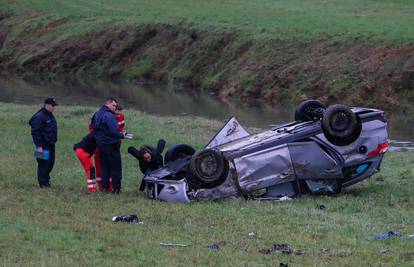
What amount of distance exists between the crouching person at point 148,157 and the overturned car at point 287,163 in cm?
30

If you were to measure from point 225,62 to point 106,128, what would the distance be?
32.0 m

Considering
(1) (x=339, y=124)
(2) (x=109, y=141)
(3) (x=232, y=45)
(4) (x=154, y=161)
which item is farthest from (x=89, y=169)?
(3) (x=232, y=45)

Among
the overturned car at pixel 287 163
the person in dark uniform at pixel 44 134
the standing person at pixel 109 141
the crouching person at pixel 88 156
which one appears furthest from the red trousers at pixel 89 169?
the overturned car at pixel 287 163

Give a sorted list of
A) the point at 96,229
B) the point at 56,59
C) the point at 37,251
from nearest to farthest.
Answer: the point at 37,251 → the point at 96,229 → the point at 56,59

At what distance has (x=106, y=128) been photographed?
589 inches

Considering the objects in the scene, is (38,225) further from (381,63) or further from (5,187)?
(381,63)

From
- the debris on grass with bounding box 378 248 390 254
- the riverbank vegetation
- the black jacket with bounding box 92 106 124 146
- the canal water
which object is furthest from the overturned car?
the riverbank vegetation

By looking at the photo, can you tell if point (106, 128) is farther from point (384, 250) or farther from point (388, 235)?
point (384, 250)

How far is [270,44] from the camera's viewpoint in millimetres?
45031

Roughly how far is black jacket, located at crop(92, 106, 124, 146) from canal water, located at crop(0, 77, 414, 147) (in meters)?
13.7

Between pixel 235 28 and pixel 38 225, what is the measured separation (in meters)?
38.6

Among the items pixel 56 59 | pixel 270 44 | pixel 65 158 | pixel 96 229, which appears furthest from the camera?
pixel 56 59

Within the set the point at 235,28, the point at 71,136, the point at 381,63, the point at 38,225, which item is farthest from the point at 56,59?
the point at 38,225

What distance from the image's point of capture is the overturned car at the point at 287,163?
14.5m
